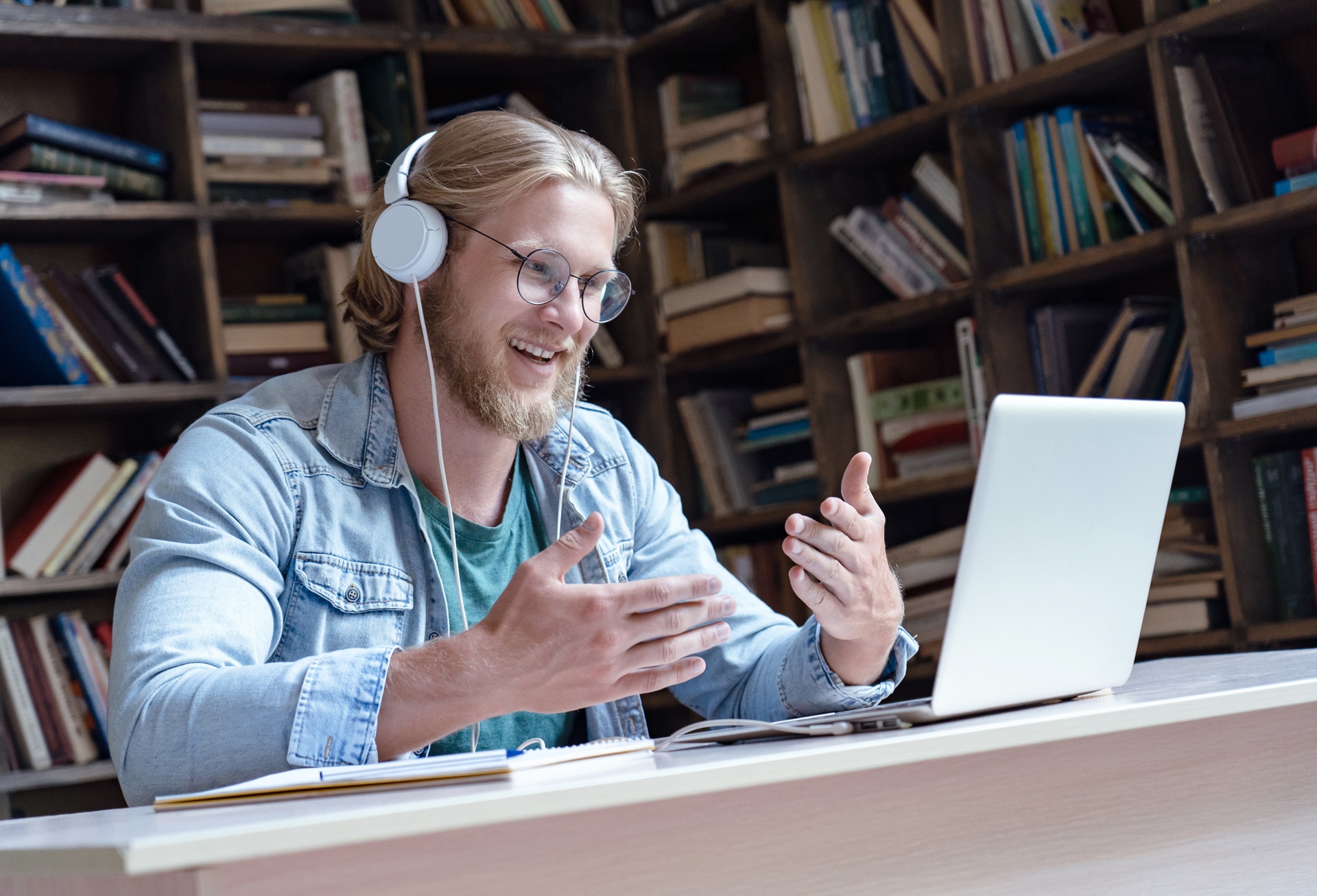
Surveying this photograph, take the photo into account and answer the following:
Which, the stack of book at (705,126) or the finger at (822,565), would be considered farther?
the stack of book at (705,126)

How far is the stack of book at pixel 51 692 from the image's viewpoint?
2.58 meters

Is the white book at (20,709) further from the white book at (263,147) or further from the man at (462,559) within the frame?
the man at (462,559)

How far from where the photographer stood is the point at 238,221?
2.90 m

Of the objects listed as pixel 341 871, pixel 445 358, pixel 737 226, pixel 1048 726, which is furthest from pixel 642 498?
pixel 737 226

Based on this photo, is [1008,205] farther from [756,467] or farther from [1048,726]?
[1048,726]

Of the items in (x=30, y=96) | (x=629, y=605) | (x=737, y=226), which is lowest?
(x=629, y=605)

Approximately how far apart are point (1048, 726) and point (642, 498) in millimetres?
984

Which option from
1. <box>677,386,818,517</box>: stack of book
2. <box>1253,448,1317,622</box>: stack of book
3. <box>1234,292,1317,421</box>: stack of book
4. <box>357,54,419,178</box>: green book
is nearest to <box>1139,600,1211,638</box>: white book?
<box>1253,448,1317,622</box>: stack of book

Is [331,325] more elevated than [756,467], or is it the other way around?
[331,325]

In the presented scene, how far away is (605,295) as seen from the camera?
1.75 m

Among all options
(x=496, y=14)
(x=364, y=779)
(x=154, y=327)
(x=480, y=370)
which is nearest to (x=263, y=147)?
(x=154, y=327)

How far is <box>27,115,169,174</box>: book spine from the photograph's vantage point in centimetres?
265

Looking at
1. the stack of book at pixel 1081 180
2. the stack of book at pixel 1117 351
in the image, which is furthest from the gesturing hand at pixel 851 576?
the stack of book at pixel 1081 180

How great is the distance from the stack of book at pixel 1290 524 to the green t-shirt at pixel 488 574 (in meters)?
1.29
